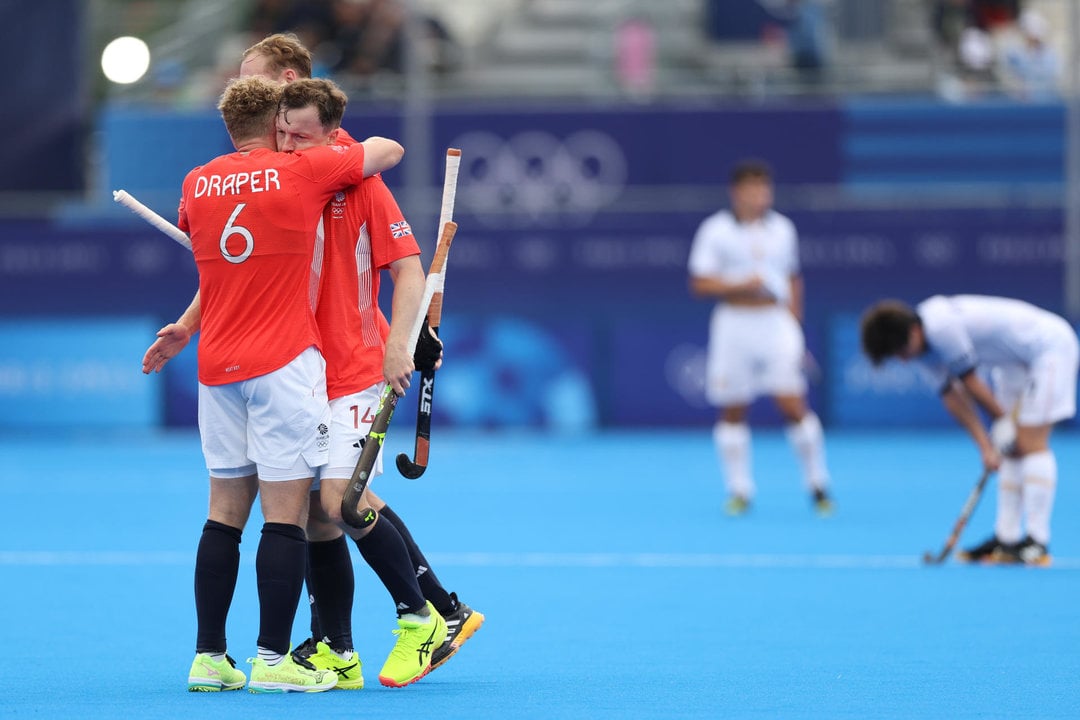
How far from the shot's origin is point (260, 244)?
602 centimetres

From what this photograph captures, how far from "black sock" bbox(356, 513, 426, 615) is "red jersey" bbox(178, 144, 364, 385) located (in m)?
0.71

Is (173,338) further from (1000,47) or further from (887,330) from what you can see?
(1000,47)

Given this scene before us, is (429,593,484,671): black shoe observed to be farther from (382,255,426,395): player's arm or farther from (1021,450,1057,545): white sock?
(1021,450,1057,545): white sock

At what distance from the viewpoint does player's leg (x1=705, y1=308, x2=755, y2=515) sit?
1237 centimetres

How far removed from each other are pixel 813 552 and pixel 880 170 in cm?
1035

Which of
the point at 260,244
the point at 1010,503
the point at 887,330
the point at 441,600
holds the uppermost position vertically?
the point at 260,244

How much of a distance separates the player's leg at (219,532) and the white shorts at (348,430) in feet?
0.96

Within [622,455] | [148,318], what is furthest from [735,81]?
[148,318]

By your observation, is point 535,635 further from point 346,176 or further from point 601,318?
point 601,318

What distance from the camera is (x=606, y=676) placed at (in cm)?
658

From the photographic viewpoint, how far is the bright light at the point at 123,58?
22125mm

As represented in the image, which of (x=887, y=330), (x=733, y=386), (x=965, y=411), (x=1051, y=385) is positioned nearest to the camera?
(x=887, y=330)

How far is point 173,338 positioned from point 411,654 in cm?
141

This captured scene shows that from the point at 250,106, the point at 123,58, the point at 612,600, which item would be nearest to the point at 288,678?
the point at 250,106
